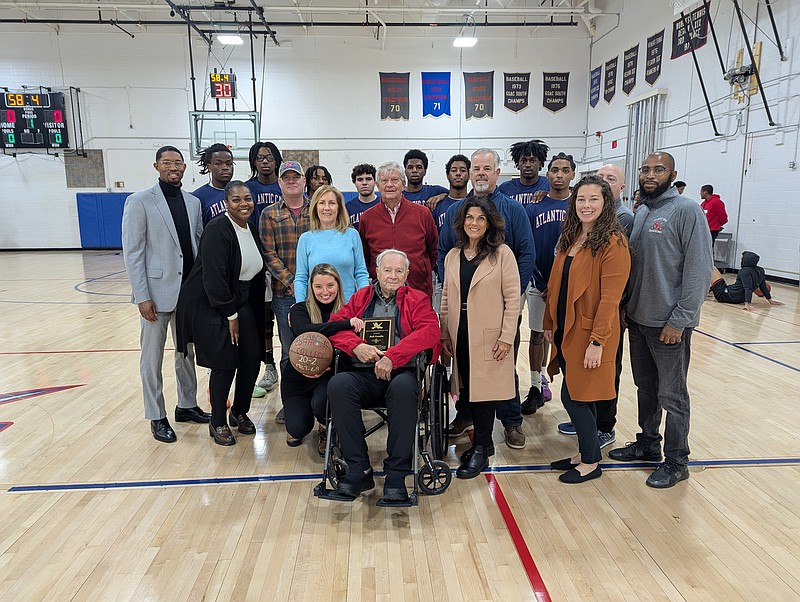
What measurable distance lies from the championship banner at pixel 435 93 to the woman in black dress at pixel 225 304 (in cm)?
1276

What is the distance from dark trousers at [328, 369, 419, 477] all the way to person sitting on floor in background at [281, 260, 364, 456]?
0.27 m

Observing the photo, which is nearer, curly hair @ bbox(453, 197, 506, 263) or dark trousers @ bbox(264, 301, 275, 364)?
curly hair @ bbox(453, 197, 506, 263)

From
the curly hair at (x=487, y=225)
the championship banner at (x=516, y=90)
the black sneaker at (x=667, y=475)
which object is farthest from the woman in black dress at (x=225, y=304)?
the championship banner at (x=516, y=90)

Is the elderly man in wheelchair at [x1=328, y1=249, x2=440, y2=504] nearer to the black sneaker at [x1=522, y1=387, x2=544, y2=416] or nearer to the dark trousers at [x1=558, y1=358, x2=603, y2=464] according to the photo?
the dark trousers at [x1=558, y1=358, x2=603, y2=464]

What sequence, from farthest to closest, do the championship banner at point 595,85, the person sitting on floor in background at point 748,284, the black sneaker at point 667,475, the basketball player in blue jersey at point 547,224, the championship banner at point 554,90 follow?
the championship banner at point 554,90
the championship banner at point 595,85
the person sitting on floor in background at point 748,284
the basketball player in blue jersey at point 547,224
the black sneaker at point 667,475

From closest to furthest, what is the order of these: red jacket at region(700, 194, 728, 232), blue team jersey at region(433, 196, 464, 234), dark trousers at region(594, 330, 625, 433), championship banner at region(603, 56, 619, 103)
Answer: dark trousers at region(594, 330, 625, 433) < blue team jersey at region(433, 196, 464, 234) < red jacket at region(700, 194, 728, 232) < championship banner at region(603, 56, 619, 103)

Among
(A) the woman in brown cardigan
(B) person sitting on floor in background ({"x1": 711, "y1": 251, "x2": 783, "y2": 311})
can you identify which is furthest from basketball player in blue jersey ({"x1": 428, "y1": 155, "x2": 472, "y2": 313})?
(B) person sitting on floor in background ({"x1": 711, "y1": 251, "x2": 783, "y2": 311})

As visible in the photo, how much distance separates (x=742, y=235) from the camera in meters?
9.56

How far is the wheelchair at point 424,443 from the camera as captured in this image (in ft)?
7.93

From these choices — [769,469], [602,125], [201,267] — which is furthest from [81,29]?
[769,469]

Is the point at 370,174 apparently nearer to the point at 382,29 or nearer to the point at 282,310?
the point at 282,310

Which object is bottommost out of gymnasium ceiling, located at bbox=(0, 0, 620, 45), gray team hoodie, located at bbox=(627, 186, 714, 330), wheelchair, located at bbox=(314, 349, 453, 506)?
wheelchair, located at bbox=(314, 349, 453, 506)

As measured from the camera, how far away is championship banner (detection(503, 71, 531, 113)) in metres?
14.8

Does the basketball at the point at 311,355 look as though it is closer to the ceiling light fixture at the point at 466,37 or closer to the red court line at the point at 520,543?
the red court line at the point at 520,543
